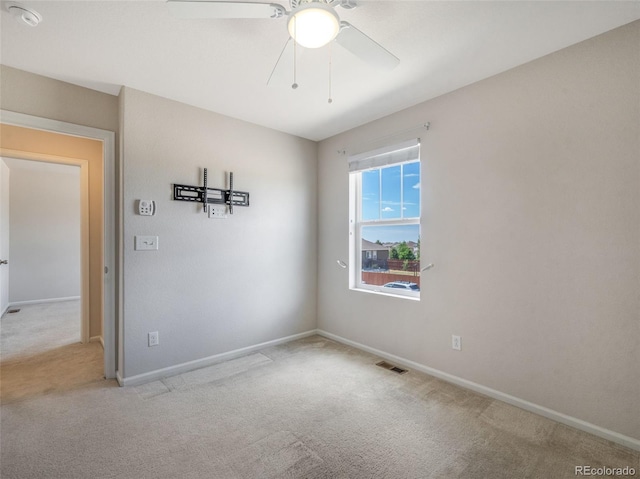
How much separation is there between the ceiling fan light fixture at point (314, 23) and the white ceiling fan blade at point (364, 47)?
17cm

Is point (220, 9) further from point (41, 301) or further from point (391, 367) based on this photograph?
point (41, 301)

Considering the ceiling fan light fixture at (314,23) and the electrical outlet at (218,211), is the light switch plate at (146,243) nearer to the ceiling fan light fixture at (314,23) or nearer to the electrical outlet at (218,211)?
the electrical outlet at (218,211)

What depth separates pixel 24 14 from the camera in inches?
66.6

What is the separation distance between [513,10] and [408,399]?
2.64 metres

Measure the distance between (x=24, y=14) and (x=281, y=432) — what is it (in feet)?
9.53

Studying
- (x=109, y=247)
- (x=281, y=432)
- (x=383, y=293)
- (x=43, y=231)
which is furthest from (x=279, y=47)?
(x=43, y=231)

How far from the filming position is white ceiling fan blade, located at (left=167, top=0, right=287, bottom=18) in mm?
1307

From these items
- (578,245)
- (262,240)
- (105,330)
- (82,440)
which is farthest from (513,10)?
(105,330)

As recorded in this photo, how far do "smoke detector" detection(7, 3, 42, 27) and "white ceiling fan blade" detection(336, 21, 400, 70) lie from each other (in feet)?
5.73

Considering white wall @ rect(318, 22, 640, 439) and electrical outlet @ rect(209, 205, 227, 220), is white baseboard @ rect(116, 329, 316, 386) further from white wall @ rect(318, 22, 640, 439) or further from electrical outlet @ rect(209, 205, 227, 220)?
white wall @ rect(318, 22, 640, 439)

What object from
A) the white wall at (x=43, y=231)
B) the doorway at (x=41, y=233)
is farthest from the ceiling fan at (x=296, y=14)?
the white wall at (x=43, y=231)

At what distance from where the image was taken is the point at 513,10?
1.68m

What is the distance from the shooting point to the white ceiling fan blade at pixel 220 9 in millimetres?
1307

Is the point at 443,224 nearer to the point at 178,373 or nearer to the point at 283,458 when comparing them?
the point at 283,458
